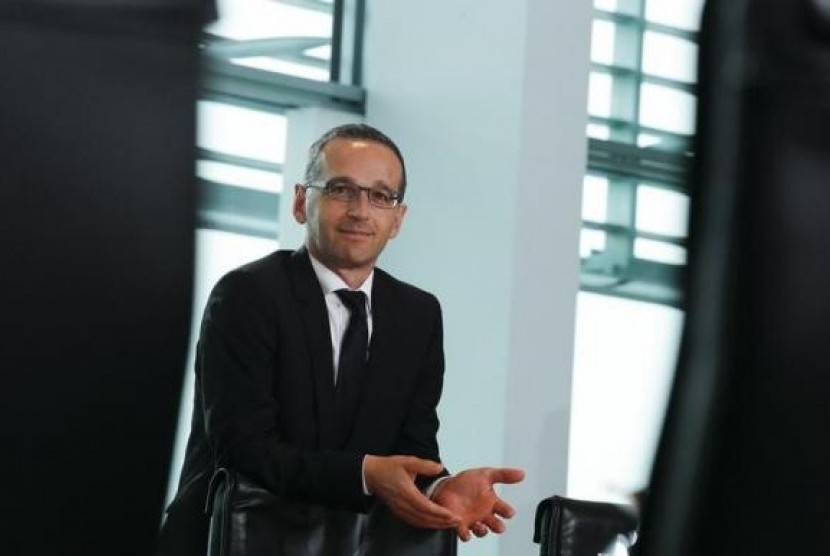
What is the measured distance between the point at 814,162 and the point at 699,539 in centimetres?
20

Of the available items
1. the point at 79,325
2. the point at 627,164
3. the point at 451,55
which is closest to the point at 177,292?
the point at 79,325

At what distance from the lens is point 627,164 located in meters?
6.54

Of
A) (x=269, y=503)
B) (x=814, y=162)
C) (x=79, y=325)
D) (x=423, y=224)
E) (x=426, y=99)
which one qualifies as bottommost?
(x=269, y=503)

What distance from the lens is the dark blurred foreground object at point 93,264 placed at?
87 cm

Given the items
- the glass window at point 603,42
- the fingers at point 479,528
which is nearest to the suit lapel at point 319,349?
the fingers at point 479,528

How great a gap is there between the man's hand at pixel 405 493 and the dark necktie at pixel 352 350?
28cm

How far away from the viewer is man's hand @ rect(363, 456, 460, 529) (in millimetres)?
2512

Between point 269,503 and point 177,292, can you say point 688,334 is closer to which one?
point 177,292

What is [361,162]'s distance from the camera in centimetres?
310

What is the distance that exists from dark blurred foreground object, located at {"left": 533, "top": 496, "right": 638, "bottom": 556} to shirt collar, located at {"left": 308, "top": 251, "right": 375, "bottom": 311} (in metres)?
0.47

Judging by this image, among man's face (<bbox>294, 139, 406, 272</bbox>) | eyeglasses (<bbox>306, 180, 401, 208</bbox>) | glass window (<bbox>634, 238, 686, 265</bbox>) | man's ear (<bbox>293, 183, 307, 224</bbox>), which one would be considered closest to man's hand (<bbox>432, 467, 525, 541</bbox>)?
man's face (<bbox>294, 139, 406, 272</bbox>)

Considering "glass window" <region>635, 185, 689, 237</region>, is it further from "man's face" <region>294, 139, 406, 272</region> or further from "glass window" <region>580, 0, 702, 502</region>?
"man's face" <region>294, 139, 406, 272</region>

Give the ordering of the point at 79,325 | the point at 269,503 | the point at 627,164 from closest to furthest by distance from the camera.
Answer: the point at 79,325 → the point at 269,503 → the point at 627,164

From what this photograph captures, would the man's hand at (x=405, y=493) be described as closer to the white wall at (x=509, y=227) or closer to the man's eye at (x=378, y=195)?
the man's eye at (x=378, y=195)
